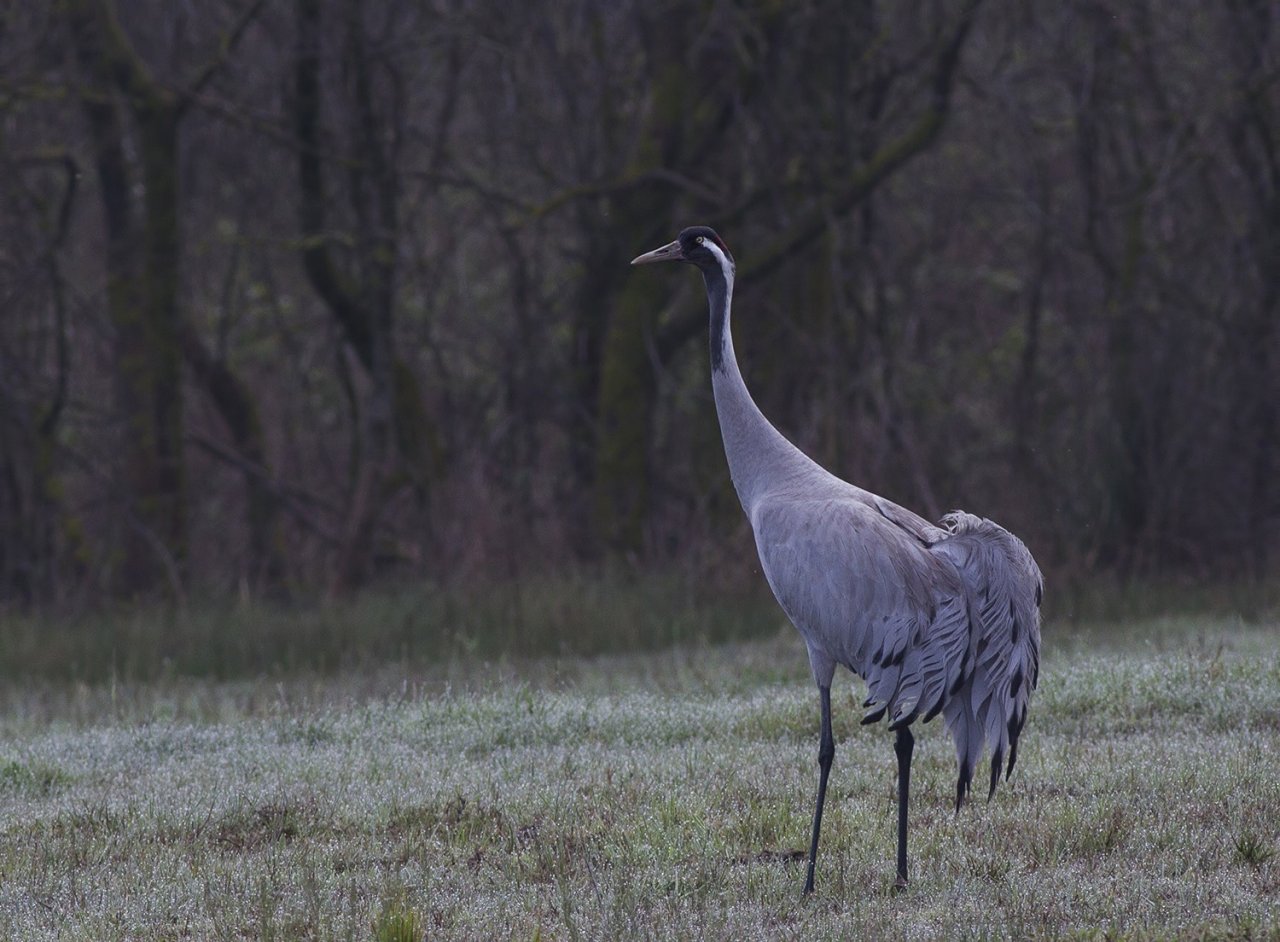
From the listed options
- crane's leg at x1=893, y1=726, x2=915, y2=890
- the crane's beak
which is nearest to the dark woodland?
the crane's beak

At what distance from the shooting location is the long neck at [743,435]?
6.23 metres

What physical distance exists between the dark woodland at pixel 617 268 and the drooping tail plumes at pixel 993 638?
305 inches

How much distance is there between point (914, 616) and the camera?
5.39m

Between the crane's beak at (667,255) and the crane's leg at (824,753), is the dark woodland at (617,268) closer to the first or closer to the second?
the crane's beak at (667,255)

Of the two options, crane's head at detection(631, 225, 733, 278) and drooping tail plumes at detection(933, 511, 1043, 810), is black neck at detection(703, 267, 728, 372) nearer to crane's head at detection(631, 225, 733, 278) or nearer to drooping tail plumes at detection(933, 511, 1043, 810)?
crane's head at detection(631, 225, 733, 278)

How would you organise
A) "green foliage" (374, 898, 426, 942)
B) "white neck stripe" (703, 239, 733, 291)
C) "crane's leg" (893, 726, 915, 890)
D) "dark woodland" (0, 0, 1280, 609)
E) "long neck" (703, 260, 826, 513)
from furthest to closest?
"dark woodland" (0, 0, 1280, 609) → "white neck stripe" (703, 239, 733, 291) → "long neck" (703, 260, 826, 513) → "crane's leg" (893, 726, 915, 890) → "green foliage" (374, 898, 426, 942)

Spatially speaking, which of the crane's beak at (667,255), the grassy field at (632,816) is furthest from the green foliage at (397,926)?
the crane's beak at (667,255)

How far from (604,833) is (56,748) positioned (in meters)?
3.25

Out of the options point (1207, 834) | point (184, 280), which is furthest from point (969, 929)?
point (184, 280)

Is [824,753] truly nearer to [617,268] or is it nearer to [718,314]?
[718,314]

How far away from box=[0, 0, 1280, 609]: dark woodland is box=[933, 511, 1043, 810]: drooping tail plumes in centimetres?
775

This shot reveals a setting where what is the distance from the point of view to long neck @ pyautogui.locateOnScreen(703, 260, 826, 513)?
6227 mm

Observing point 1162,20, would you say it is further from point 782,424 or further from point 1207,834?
point 1207,834

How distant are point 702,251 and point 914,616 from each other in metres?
1.88
